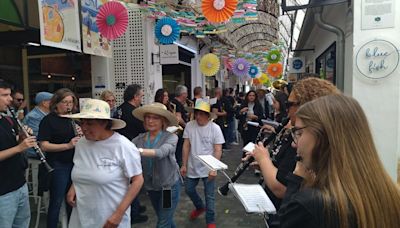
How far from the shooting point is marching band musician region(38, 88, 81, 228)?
347cm

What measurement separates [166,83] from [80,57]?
3.97 metres

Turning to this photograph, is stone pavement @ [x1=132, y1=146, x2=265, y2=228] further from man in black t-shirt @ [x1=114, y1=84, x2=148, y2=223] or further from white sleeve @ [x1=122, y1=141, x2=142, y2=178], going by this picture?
white sleeve @ [x1=122, y1=141, x2=142, y2=178]

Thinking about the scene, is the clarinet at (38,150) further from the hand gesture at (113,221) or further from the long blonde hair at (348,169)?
the long blonde hair at (348,169)

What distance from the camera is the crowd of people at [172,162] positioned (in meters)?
1.15

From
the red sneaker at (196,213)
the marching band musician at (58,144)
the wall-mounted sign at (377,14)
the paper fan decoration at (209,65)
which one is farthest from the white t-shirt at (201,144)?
the paper fan decoration at (209,65)

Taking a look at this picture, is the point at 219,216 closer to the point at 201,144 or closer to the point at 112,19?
the point at 201,144

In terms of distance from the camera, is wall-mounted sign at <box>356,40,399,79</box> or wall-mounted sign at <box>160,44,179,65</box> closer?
wall-mounted sign at <box>356,40,399,79</box>

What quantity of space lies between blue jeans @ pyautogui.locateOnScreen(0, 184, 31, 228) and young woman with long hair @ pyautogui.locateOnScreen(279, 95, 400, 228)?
2438 mm

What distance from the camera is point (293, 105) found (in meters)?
2.26

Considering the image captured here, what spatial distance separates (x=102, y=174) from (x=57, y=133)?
56.0 inches

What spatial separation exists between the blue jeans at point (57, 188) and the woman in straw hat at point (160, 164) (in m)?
0.99

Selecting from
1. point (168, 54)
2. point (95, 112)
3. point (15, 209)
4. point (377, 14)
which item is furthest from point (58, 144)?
point (168, 54)

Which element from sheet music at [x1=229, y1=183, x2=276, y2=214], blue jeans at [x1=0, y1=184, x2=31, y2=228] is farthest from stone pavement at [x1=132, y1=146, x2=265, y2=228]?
sheet music at [x1=229, y1=183, x2=276, y2=214]

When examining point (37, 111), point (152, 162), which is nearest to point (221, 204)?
point (152, 162)
